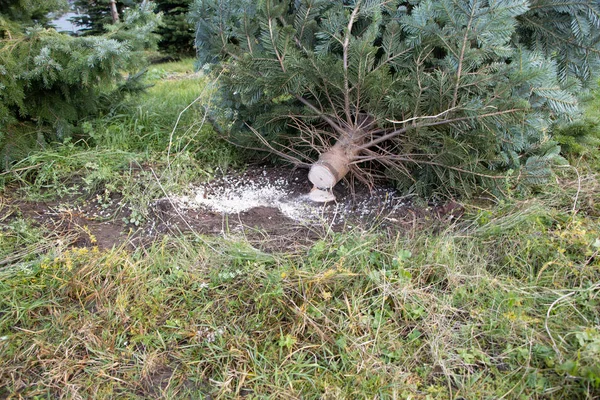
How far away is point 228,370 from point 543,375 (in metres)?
1.25

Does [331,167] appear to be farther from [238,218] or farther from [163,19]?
[163,19]

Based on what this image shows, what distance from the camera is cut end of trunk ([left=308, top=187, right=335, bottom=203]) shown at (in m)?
3.01

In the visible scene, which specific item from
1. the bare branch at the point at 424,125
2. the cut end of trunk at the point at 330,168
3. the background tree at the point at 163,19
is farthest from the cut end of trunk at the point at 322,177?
the background tree at the point at 163,19

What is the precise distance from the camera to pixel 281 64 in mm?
2605

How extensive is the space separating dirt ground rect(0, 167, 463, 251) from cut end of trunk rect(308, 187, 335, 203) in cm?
4

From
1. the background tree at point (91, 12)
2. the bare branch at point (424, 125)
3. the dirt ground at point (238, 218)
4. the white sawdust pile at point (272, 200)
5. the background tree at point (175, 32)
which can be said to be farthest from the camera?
the background tree at point (91, 12)

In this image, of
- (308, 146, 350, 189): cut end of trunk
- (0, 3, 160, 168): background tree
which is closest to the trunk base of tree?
(308, 146, 350, 189): cut end of trunk

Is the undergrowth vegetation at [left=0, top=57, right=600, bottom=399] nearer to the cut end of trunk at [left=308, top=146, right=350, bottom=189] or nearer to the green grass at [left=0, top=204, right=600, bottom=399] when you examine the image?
the green grass at [left=0, top=204, right=600, bottom=399]

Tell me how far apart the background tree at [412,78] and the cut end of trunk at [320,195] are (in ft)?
0.39

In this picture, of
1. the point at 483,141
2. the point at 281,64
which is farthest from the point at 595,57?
Answer: the point at 281,64

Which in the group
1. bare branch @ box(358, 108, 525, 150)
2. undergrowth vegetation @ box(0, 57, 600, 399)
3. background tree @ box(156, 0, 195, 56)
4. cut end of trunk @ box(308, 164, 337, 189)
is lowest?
background tree @ box(156, 0, 195, 56)

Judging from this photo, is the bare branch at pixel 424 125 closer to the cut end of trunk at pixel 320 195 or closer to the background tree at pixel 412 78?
the background tree at pixel 412 78

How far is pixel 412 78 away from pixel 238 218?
1314 mm

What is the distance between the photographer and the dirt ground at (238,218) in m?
2.61
